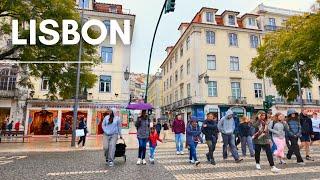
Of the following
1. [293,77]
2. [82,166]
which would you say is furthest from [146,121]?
[293,77]

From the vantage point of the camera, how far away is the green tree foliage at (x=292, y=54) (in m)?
17.0

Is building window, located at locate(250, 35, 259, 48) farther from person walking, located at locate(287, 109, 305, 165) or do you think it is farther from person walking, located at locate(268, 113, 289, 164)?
person walking, located at locate(268, 113, 289, 164)

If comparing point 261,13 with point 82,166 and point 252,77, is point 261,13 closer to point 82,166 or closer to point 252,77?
point 252,77

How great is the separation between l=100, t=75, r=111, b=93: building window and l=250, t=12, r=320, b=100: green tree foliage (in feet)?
48.2

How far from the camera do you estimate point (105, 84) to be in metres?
30.3

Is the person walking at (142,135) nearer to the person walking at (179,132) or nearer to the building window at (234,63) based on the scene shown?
the person walking at (179,132)

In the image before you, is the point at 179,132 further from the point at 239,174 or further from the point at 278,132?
the point at 239,174

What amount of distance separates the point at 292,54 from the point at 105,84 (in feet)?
61.7

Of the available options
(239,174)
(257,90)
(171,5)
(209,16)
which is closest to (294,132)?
(239,174)

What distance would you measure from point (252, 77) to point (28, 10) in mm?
28923

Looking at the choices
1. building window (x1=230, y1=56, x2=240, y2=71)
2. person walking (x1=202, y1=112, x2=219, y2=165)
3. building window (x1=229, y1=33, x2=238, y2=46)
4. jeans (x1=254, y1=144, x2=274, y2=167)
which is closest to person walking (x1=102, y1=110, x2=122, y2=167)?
person walking (x1=202, y1=112, x2=219, y2=165)

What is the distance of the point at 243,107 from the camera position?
117 feet

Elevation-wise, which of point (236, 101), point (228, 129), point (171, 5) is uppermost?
point (171, 5)

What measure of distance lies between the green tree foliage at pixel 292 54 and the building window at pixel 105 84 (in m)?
14.7
